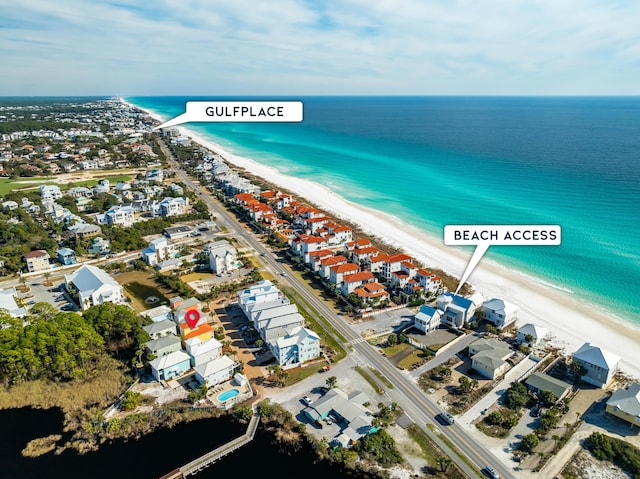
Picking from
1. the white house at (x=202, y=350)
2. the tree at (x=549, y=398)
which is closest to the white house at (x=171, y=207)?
the white house at (x=202, y=350)

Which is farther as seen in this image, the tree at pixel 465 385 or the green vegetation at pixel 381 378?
the green vegetation at pixel 381 378

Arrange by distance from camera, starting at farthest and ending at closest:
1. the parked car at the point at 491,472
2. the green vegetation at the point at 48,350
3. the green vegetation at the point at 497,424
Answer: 1. the green vegetation at the point at 48,350
2. the green vegetation at the point at 497,424
3. the parked car at the point at 491,472

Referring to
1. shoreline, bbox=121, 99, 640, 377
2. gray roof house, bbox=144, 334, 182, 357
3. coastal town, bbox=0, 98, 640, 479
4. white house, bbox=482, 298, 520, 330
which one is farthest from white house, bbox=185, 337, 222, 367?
shoreline, bbox=121, 99, 640, 377

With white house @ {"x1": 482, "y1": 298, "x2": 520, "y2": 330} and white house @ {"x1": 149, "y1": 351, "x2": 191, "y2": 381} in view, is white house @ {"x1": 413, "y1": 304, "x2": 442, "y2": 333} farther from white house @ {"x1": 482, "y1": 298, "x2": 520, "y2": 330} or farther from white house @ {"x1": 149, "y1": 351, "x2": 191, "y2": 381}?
white house @ {"x1": 149, "y1": 351, "x2": 191, "y2": 381}

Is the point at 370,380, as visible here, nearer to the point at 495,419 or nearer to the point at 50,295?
the point at 495,419

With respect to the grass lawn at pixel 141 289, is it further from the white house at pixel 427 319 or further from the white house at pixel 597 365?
the white house at pixel 597 365

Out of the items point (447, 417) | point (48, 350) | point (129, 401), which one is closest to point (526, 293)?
point (447, 417)
